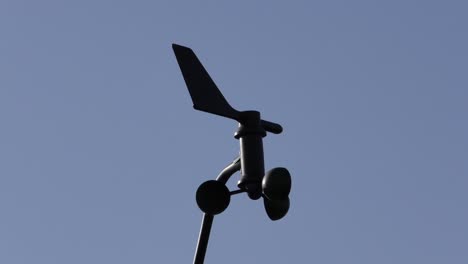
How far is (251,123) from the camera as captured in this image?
24.1ft

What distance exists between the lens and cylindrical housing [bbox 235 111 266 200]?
23.2ft

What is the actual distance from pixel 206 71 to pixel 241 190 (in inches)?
57.0

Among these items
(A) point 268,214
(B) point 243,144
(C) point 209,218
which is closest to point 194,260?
(C) point 209,218

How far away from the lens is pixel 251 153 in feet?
23.5

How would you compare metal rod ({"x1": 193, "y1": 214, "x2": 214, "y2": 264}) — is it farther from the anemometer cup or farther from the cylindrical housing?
the cylindrical housing

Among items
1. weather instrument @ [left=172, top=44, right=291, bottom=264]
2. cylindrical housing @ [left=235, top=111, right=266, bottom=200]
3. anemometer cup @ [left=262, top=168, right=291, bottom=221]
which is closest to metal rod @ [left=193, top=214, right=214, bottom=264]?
weather instrument @ [left=172, top=44, right=291, bottom=264]

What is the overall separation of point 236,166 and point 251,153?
0.45 meters

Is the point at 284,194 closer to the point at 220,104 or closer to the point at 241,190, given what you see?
the point at 241,190

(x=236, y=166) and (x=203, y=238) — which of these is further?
(x=203, y=238)

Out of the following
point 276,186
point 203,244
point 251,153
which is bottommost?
point 203,244

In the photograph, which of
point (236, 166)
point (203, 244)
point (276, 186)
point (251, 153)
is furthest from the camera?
point (203, 244)

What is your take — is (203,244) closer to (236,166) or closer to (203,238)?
(203,238)

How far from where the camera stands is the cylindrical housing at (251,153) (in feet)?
→ 23.2

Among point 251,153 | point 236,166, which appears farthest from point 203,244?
point 251,153
